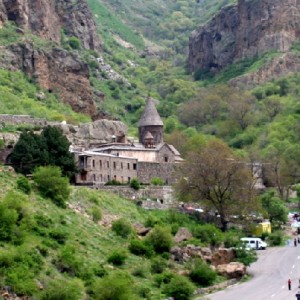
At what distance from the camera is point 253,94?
485 ft

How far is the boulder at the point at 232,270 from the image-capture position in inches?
2453

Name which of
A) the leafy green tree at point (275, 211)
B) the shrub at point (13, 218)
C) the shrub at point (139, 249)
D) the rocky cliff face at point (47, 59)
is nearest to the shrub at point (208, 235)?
the shrub at point (139, 249)

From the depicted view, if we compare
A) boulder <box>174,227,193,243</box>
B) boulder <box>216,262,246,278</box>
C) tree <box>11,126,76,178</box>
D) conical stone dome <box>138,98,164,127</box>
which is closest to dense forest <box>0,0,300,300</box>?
tree <box>11,126,76,178</box>

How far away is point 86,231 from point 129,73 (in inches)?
4777

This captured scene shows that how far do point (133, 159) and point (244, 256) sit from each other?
20049mm

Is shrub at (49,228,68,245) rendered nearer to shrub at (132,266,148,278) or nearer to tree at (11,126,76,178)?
shrub at (132,266,148,278)

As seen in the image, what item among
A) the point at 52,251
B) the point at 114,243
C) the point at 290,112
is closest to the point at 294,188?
the point at 290,112

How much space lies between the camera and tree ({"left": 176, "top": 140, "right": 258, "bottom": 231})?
76688 millimetres

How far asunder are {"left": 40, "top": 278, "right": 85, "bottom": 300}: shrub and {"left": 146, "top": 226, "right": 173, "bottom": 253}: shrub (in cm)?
1320

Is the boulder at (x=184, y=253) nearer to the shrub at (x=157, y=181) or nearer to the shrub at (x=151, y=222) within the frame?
the shrub at (x=151, y=222)

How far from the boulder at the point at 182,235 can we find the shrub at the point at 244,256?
174 inches

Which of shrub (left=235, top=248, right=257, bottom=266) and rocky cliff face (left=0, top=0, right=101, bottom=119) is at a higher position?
rocky cliff face (left=0, top=0, right=101, bottom=119)

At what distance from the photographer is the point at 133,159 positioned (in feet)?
268

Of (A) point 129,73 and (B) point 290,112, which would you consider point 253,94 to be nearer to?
(B) point 290,112
